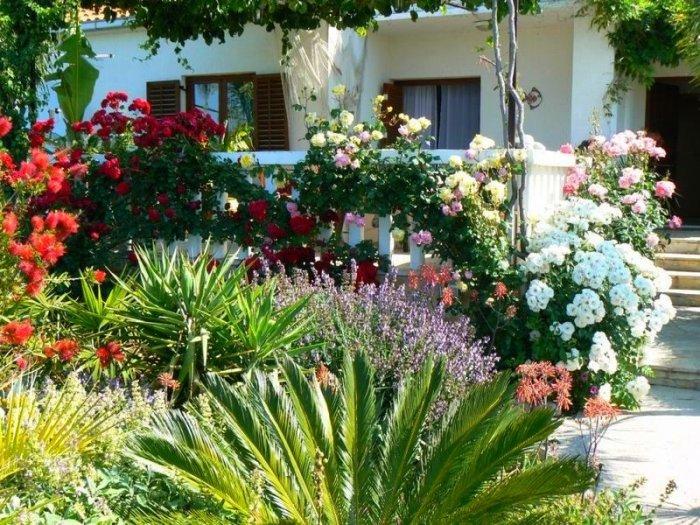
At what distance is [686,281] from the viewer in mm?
9461

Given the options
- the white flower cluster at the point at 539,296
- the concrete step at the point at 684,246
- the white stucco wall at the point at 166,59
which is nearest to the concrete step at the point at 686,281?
the concrete step at the point at 684,246

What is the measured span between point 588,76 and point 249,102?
5501 mm

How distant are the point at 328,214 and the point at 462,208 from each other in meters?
1.37

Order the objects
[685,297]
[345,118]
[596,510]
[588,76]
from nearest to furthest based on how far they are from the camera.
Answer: [596,510]
[345,118]
[685,297]
[588,76]

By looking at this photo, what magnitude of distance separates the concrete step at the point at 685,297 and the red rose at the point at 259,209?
4.36m

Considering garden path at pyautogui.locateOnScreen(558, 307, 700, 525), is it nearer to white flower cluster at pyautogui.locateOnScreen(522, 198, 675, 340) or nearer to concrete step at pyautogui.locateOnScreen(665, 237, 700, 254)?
white flower cluster at pyautogui.locateOnScreen(522, 198, 675, 340)

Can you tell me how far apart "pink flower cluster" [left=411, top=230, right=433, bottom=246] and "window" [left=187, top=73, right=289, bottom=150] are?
7.82 m

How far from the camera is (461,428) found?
11.7 feet

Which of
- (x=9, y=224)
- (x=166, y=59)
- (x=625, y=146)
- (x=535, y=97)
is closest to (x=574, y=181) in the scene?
(x=625, y=146)

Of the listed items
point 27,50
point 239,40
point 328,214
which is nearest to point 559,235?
point 328,214

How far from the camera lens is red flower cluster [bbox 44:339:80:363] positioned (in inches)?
207

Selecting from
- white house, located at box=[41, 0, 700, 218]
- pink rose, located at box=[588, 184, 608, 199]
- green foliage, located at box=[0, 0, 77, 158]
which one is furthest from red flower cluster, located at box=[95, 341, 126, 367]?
white house, located at box=[41, 0, 700, 218]

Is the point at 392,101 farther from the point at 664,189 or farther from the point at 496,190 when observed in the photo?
the point at 496,190

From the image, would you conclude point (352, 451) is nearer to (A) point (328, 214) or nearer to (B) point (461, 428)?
(B) point (461, 428)
